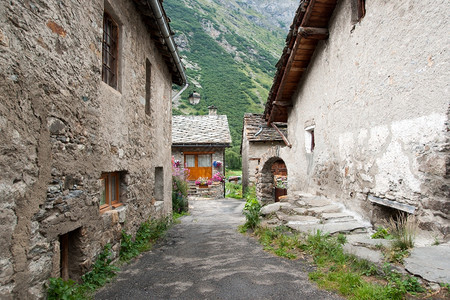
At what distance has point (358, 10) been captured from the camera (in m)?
5.24

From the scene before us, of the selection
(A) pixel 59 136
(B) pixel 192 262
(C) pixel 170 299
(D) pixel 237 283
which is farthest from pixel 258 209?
(A) pixel 59 136

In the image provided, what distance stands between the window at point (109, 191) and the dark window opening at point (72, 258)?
2.74 ft

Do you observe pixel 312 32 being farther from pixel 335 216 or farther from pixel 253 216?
pixel 253 216

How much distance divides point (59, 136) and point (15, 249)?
1143mm

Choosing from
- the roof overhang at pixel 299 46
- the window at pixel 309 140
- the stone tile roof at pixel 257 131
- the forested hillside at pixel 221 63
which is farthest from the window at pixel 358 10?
the forested hillside at pixel 221 63

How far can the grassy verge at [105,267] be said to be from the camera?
291 cm

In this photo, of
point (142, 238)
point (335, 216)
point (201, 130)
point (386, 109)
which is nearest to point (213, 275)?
point (142, 238)

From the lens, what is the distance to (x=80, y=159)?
353 cm

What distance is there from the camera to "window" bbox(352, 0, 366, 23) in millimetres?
5090

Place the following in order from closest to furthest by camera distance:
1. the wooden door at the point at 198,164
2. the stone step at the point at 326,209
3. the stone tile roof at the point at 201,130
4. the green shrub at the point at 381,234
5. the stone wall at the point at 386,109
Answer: the stone wall at the point at 386,109, the green shrub at the point at 381,234, the stone step at the point at 326,209, the stone tile roof at the point at 201,130, the wooden door at the point at 198,164

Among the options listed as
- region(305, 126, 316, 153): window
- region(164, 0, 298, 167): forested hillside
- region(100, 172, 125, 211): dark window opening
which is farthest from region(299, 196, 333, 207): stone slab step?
region(164, 0, 298, 167): forested hillside

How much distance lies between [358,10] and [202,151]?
527 inches

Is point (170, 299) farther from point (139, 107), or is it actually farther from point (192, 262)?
point (139, 107)

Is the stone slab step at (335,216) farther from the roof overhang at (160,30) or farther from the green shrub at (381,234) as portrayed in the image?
the roof overhang at (160,30)
